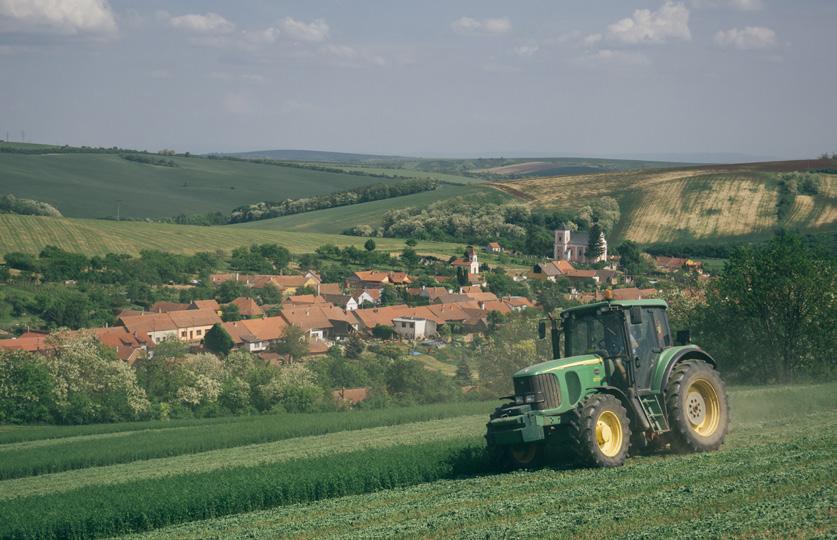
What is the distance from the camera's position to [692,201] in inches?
3701

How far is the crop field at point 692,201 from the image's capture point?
3361 inches

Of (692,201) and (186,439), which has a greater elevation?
(692,201)

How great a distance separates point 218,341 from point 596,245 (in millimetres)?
42479

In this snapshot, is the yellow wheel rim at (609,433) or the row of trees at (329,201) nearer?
the yellow wheel rim at (609,433)

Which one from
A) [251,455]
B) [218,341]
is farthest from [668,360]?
[218,341]

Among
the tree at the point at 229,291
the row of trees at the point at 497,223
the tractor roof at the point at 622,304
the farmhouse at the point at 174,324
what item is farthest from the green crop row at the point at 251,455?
the row of trees at the point at 497,223

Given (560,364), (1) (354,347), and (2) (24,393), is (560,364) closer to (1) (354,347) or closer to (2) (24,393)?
(2) (24,393)

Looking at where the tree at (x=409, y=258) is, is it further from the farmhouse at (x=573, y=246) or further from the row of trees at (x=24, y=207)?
the row of trees at (x=24, y=207)

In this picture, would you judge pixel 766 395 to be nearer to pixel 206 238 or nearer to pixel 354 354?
pixel 354 354

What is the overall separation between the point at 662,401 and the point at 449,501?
4.13 meters

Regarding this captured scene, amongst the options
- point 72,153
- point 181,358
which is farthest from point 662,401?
point 72,153

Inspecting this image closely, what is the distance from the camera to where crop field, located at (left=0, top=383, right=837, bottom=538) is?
1134cm

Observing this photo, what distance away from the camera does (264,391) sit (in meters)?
40.6

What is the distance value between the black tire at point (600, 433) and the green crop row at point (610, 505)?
226 mm
